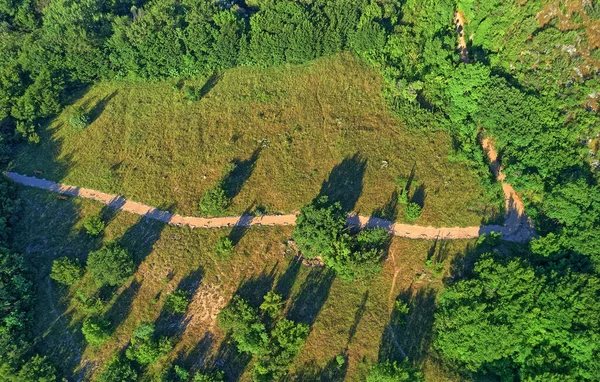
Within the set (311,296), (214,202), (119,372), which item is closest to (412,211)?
(311,296)

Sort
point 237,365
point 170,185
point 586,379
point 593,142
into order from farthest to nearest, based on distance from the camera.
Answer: point 170,185, point 593,142, point 237,365, point 586,379

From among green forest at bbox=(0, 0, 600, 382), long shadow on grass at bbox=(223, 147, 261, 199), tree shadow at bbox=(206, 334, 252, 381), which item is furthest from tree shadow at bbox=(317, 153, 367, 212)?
tree shadow at bbox=(206, 334, 252, 381)

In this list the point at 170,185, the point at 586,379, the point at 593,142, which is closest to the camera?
the point at 586,379

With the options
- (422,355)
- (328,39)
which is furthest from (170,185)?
(422,355)

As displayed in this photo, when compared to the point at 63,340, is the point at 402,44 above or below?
above

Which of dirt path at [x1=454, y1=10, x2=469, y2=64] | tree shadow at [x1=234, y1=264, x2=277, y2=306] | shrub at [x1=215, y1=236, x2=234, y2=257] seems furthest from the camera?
dirt path at [x1=454, y1=10, x2=469, y2=64]

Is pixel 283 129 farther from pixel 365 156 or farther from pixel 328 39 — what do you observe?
pixel 328 39

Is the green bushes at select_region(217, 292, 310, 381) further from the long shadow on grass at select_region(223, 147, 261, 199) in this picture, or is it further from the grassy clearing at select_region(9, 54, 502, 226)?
the long shadow on grass at select_region(223, 147, 261, 199)
